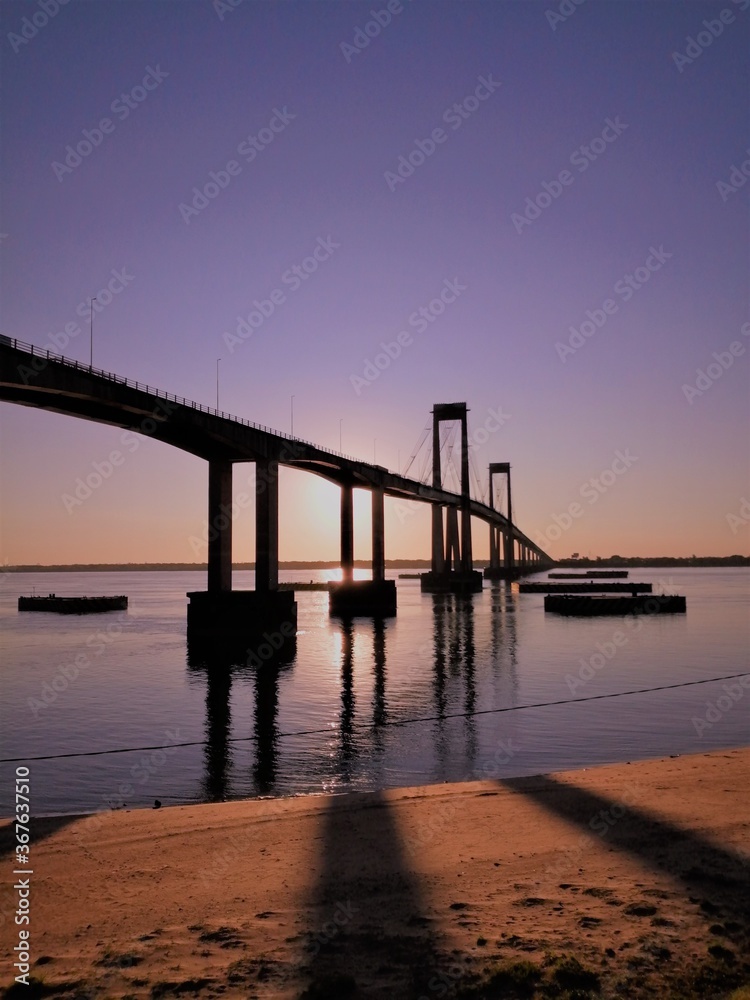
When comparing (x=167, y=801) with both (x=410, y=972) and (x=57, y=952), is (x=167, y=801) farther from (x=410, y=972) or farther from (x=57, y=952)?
(x=410, y=972)

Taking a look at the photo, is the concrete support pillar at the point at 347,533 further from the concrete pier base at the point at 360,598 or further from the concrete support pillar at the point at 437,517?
the concrete support pillar at the point at 437,517

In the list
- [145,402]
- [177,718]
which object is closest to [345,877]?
[177,718]

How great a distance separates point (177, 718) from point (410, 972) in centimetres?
2120

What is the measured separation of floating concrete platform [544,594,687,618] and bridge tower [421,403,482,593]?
134 ft

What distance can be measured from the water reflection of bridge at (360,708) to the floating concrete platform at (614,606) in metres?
26.1

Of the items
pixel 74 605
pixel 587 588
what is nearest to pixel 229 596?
pixel 74 605

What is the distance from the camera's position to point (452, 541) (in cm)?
13175

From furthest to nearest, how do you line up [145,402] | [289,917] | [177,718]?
[145,402]
[177,718]
[289,917]

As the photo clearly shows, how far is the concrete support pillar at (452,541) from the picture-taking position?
129750 mm

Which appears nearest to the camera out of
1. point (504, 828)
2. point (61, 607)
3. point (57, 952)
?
point (57, 952)

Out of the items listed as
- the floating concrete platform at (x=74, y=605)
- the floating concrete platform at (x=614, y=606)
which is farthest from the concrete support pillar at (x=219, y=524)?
the floating concrete platform at (x=74, y=605)

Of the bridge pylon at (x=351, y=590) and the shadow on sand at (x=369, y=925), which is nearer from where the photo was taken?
the shadow on sand at (x=369, y=925)

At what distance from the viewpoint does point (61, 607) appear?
100625 mm

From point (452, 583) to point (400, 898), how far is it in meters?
116
